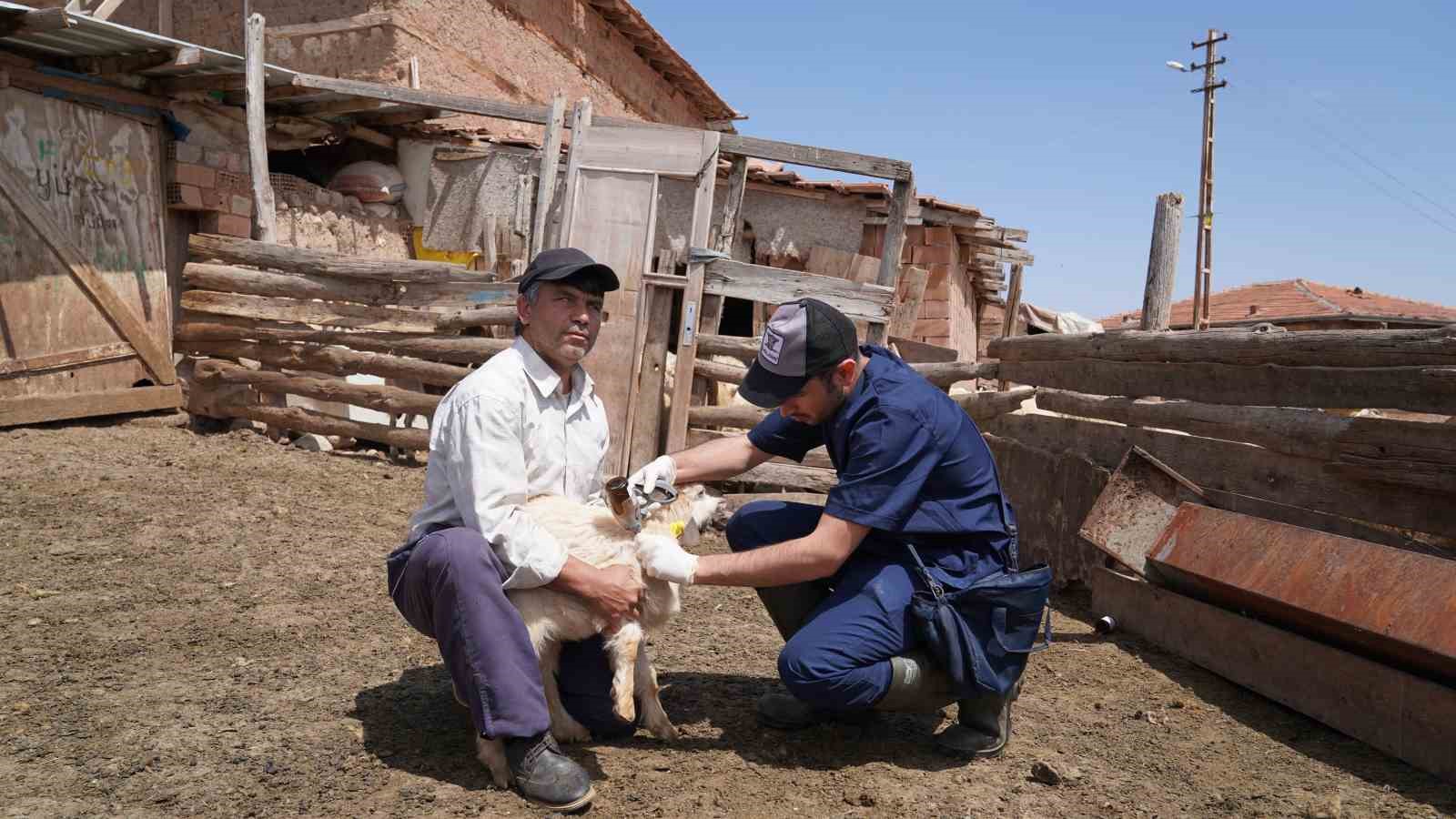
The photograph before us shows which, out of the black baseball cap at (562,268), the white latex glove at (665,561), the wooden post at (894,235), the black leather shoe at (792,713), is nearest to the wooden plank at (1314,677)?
the black leather shoe at (792,713)

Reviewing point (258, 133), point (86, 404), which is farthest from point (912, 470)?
point (86, 404)

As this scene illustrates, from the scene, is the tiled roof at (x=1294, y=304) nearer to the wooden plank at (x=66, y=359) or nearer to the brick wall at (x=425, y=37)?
the brick wall at (x=425, y=37)

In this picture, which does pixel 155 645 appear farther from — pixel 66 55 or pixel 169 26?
pixel 169 26

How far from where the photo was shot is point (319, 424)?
27.0 feet

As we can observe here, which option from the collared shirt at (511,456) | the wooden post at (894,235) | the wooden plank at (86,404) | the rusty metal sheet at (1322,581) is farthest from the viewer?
the wooden plank at (86,404)

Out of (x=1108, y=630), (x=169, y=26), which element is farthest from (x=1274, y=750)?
(x=169, y=26)

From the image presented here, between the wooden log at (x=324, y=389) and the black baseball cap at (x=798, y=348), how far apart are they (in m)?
5.39

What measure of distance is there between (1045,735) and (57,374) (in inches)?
311

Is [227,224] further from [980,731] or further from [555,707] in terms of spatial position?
[980,731]

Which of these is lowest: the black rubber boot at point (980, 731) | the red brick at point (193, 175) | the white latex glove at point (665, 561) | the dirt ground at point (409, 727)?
the dirt ground at point (409, 727)

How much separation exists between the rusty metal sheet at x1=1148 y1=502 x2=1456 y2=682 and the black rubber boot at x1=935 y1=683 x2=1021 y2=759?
1.28m

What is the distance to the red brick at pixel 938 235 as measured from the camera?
12.5 metres

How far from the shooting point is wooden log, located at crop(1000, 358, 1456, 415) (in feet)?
13.2

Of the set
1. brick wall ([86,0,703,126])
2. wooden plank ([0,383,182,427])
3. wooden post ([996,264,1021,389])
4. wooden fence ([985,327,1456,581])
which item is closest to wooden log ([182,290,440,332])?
wooden plank ([0,383,182,427])
